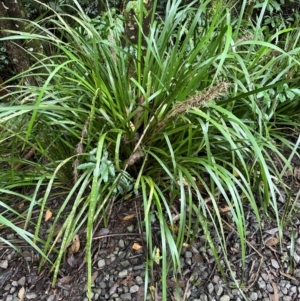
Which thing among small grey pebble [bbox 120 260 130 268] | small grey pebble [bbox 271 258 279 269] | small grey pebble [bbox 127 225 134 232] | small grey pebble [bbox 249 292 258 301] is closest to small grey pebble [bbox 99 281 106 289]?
small grey pebble [bbox 120 260 130 268]

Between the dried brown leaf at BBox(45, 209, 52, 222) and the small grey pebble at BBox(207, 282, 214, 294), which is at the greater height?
the dried brown leaf at BBox(45, 209, 52, 222)

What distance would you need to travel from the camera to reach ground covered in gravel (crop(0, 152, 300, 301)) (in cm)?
162

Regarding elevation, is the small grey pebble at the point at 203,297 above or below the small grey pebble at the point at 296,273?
below

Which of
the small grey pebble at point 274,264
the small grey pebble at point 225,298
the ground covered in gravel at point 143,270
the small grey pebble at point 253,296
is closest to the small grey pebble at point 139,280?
the ground covered in gravel at point 143,270

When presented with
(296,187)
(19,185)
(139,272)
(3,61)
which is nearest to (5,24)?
(3,61)

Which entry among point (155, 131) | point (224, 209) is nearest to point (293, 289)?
point (224, 209)

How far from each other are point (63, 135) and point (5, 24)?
107 cm

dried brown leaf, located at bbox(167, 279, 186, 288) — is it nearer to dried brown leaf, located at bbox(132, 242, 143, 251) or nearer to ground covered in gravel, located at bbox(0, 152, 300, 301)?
ground covered in gravel, located at bbox(0, 152, 300, 301)

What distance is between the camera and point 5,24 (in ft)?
8.21

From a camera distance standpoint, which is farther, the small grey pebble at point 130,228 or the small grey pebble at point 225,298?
the small grey pebble at point 130,228

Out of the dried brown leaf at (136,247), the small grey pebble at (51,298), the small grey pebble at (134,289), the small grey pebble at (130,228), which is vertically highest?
the small grey pebble at (130,228)

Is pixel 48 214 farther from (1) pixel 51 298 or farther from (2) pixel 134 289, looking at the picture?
(2) pixel 134 289

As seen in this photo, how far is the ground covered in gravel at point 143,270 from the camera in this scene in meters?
1.62

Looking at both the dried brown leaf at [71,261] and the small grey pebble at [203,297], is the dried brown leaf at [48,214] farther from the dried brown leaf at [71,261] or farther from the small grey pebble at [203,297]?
the small grey pebble at [203,297]
